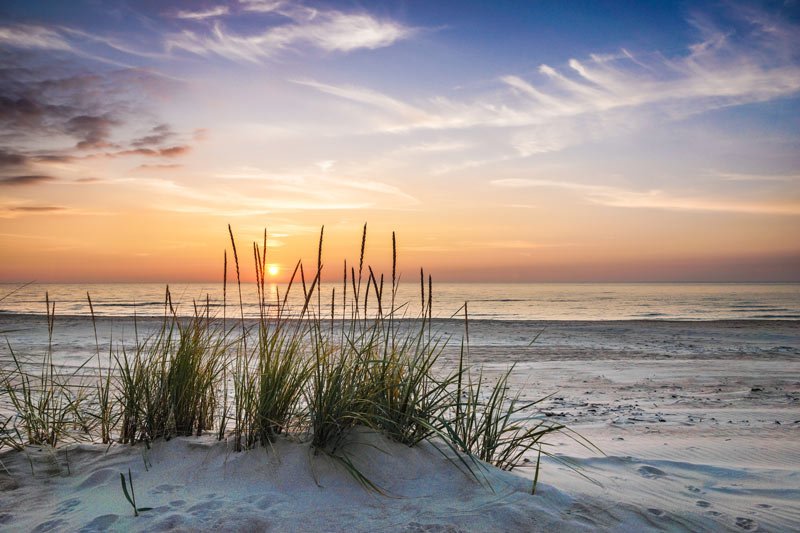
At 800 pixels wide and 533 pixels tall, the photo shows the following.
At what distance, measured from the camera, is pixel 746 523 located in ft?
10.1

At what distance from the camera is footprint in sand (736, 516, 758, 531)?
304 cm

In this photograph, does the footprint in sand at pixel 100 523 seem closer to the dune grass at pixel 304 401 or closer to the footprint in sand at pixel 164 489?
the footprint in sand at pixel 164 489

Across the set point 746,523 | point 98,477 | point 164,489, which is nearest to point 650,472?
point 746,523

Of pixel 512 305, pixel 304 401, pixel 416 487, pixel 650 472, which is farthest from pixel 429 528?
pixel 512 305

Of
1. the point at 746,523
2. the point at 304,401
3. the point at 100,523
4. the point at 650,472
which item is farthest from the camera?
the point at 650,472

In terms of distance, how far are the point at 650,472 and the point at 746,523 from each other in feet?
3.28

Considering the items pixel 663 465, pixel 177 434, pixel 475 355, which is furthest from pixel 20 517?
pixel 475 355

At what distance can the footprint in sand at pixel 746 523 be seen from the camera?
3.04 m

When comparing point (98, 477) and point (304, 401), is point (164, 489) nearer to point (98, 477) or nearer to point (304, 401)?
point (98, 477)

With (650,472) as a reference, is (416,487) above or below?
above

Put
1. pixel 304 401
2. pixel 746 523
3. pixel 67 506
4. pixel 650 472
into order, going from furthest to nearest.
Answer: pixel 650 472, pixel 304 401, pixel 746 523, pixel 67 506

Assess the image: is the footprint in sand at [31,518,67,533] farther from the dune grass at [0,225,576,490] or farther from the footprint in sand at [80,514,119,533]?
the dune grass at [0,225,576,490]

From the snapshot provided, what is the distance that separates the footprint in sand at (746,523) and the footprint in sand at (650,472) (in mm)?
826

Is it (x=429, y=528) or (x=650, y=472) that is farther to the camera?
(x=650, y=472)
